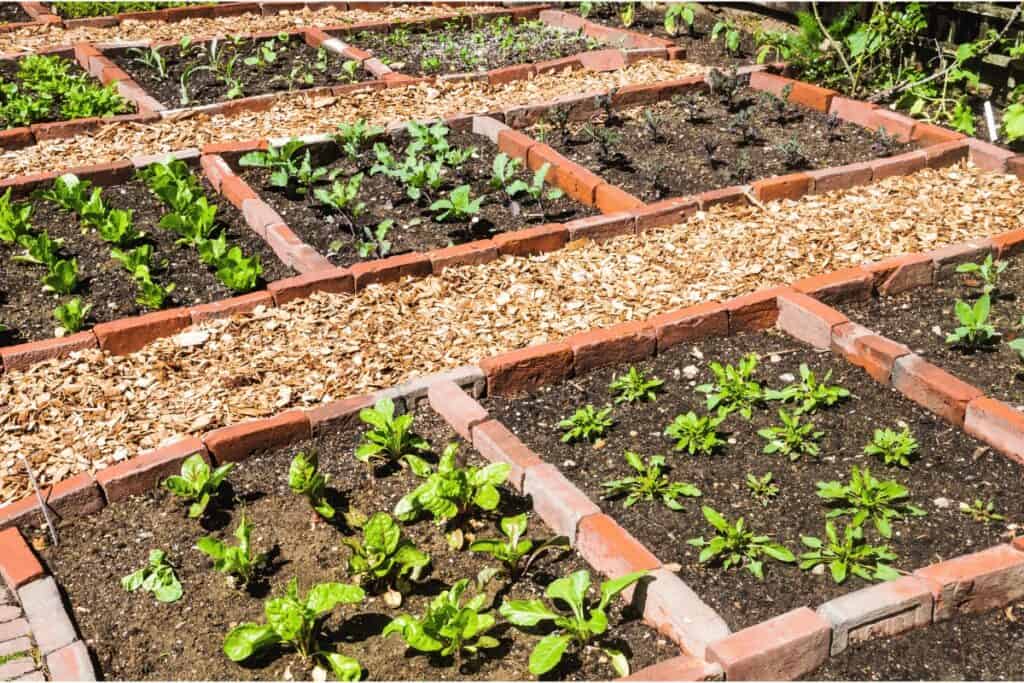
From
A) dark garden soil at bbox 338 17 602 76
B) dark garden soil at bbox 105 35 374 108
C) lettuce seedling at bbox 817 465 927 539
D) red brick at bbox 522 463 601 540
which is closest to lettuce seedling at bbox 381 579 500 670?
red brick at bbox 522 463 601 540

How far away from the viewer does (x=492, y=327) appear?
505 centimetres

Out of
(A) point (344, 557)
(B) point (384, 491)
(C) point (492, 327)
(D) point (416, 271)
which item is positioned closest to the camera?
(A) point (344, 557)

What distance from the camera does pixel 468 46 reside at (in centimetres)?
947

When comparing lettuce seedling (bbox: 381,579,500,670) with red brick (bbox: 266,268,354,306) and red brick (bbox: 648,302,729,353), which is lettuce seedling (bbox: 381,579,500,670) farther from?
red brick (bbox: 266,268,354,306)

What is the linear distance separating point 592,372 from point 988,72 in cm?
463

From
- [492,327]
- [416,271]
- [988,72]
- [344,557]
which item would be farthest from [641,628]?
[988,72]

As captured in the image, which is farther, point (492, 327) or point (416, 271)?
point (416, 271)

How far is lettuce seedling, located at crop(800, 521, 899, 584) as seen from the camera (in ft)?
11.5

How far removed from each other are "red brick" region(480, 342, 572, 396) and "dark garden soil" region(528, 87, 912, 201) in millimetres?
1985

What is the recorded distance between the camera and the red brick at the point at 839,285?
16.9 ft

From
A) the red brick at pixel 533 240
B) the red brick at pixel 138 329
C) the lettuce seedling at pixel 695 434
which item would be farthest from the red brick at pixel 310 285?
the lettuce seedling at pixel 695 434

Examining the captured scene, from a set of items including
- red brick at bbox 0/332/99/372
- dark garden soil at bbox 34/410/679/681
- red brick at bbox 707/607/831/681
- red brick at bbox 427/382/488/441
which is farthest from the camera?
red brick at bbox 0/332/99/372

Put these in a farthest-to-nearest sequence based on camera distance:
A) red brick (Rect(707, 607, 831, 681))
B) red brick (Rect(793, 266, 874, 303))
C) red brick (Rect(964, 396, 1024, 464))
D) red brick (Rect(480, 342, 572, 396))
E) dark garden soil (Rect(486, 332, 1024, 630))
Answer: red brick (Rect(793, 266, 874, 303))
red brick (Rect(480, 342, 572, 396))
red brick (Rect(964, 396, 1024, 464))
dark garden soil (Rect(486, 332, 1024, 630))
red brick (Rect(707, 607, 831, 681))

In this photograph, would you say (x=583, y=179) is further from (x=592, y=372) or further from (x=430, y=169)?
(x=592, y=372)
